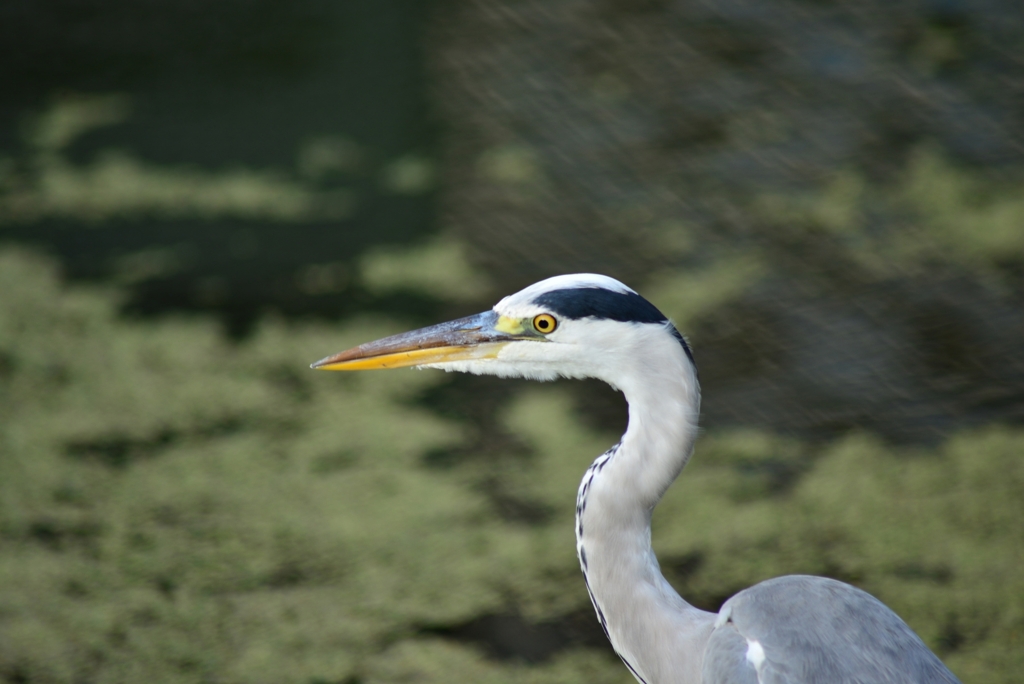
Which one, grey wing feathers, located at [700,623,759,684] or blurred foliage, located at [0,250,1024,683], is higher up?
grey wing feathers, located at [700,623,759,684]

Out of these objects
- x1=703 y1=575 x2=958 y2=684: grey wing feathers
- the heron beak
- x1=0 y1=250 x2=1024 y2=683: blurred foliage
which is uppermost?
the heron beak

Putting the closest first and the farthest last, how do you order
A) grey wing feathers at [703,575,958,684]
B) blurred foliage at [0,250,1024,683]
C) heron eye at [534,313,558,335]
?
1. grey wing feathers at [703,575,958,684]
2. heron eye at [534,313,558,335]
3. blurred foliage at [0,250,1024,683]

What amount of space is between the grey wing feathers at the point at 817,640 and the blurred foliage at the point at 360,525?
48 centimetres

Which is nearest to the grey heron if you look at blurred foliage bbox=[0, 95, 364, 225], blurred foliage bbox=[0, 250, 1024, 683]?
blurred foliage bbox=[0, 250, 1024, 683]

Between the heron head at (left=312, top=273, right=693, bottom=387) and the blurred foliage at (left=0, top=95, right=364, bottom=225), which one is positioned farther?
the blurred foliage at (left=0, top=95, right=364, bottom=225)

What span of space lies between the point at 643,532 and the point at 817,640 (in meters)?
0.23

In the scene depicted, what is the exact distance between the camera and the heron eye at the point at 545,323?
1.14 metres

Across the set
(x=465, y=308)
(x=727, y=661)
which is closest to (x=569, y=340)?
(x=727, y=661)

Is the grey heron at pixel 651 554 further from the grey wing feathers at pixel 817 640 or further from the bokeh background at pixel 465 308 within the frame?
the bokeh background at pixel 465 308

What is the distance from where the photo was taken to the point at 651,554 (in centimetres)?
115

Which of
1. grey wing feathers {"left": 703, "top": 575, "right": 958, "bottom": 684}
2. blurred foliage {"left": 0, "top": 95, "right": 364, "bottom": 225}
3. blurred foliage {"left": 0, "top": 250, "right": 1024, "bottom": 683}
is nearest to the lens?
grey wing feathers {"left": 703, "top": 575, "right": 958, "bottom": 684}

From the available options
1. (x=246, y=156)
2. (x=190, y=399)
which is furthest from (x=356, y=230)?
(x=190, y=399)

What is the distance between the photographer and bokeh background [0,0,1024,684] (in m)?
1.64

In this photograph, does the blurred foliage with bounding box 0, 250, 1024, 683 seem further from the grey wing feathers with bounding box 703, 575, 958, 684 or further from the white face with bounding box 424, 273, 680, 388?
the white face with bounding box 424, 273, 680, 388
